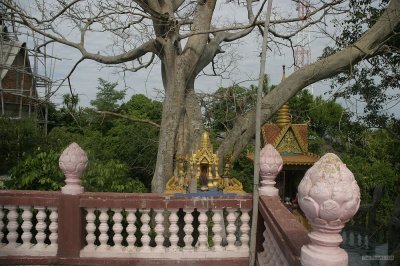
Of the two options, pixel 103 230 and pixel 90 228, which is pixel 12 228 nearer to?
pixel 90 228

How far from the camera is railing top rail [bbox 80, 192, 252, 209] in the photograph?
4.08 m

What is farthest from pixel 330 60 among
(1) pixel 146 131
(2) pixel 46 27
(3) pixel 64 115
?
(3) pixel 64 115

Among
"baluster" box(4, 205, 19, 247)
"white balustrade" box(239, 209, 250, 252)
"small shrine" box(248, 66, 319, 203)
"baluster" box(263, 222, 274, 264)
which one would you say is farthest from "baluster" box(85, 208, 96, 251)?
"small shrine" box(248, 66, 319, 203)

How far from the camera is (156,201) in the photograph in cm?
414

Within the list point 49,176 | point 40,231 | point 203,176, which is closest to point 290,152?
point 203,176

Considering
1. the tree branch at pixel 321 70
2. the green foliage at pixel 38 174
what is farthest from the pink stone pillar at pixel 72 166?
the tree branch at pixel 321 70

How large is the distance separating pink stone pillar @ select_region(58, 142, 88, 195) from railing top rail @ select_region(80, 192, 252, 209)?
14cm

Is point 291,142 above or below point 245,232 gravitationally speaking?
above

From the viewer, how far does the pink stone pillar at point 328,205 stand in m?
1.83

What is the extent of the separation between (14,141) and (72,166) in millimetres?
10455

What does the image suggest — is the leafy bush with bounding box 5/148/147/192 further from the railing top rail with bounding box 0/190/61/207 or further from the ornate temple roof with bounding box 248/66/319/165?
the ornate temple roof with bounding box 248/66/319/165

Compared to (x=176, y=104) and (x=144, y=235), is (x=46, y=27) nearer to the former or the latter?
(x=176, y=104)

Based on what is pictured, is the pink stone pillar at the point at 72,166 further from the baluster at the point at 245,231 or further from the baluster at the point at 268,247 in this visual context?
the baluster at the point at 268,247

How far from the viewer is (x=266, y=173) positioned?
4.06 m
